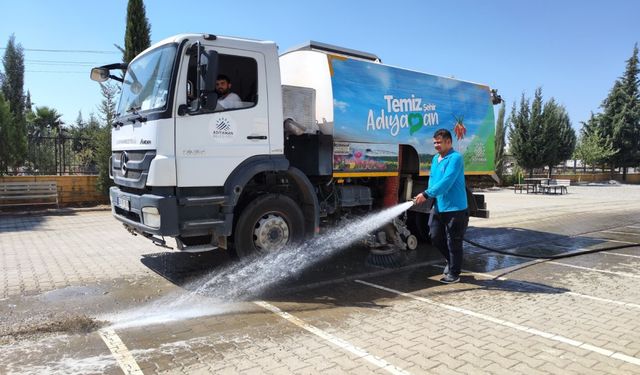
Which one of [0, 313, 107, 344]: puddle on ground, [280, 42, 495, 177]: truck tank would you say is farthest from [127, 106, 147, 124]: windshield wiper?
[0, 313, 107, 344]: puddle on ground

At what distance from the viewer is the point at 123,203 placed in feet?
19.9

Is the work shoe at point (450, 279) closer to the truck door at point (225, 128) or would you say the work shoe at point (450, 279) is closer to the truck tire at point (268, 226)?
the truck tire at point (268, 226)

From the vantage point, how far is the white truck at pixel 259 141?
17.7ft

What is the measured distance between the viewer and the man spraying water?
5.97m

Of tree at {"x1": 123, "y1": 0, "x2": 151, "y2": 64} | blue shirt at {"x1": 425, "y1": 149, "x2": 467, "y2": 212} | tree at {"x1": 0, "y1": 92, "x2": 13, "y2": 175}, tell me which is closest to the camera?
blue shirt at {"x1": 425, "y1": 149, "x2": 467, "y2": 212}

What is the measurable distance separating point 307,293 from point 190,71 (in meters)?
2.98

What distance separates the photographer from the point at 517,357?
375 cm

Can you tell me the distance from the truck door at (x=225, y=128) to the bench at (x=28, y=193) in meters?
10.8

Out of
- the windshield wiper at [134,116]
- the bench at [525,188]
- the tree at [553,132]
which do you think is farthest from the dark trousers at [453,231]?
the tree at [553,132]

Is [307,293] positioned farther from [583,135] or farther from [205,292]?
[583,135]

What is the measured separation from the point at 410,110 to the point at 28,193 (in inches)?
468

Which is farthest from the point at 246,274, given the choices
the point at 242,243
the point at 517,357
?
the point at 517,357

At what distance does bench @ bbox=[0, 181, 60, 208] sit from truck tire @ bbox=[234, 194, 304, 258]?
10.8m

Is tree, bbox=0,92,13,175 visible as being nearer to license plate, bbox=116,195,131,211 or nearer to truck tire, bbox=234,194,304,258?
license plate, bbox=116,195,131,211
